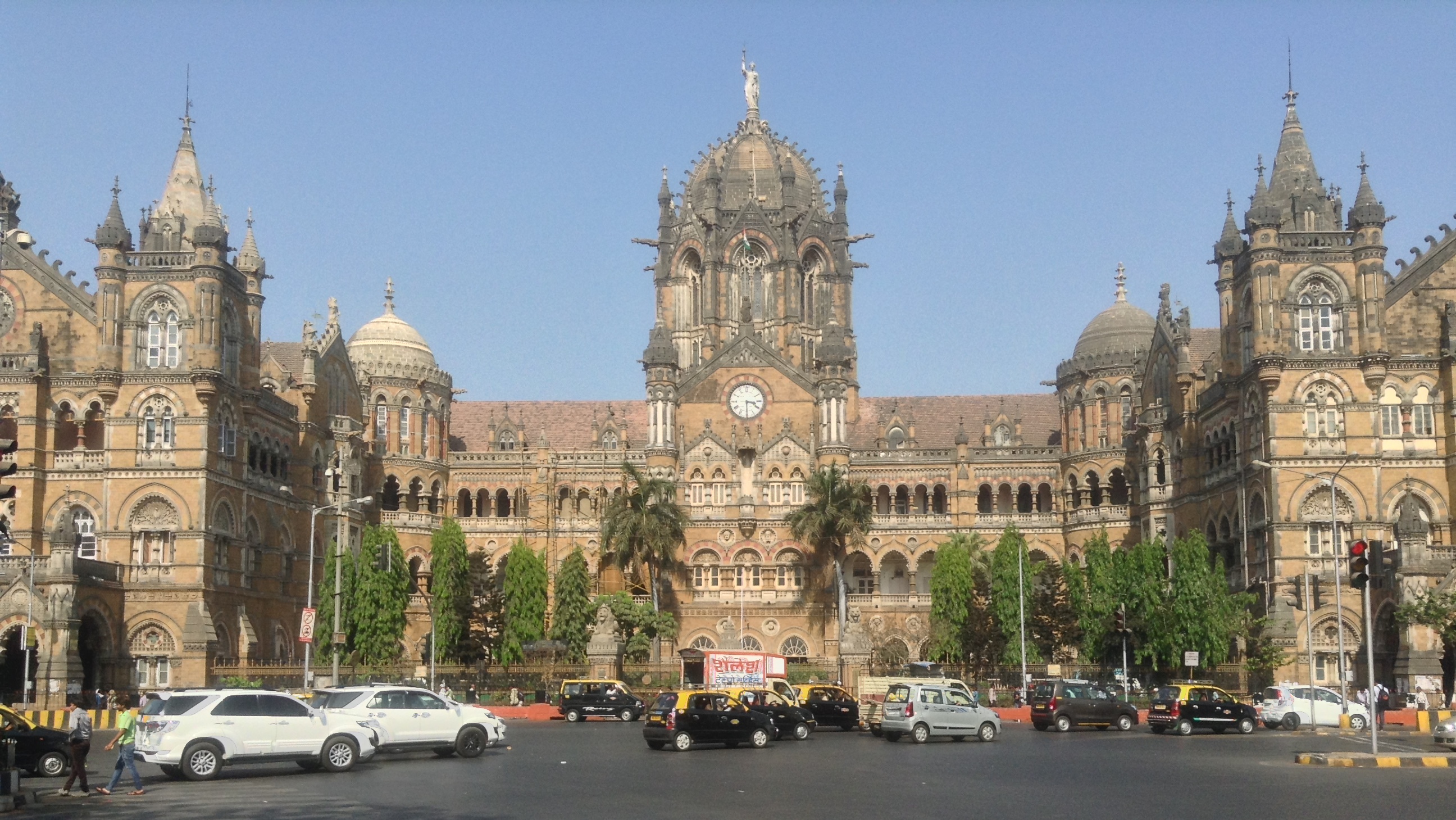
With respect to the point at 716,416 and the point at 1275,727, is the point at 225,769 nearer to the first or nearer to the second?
the point at 1275,727

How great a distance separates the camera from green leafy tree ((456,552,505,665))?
81938 mm

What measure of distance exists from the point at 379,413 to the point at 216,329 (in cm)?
2265

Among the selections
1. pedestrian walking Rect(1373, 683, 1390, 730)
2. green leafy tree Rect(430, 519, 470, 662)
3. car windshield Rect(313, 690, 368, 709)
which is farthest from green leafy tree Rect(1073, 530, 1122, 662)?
car windshield Rect(313, 690, 368, 709)

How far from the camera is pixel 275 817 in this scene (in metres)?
27.6

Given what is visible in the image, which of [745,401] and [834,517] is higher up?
[745,401]

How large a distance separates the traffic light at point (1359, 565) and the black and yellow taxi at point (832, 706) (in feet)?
62.8

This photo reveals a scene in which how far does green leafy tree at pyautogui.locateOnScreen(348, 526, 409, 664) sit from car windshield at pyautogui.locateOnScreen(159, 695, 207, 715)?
39.7 m

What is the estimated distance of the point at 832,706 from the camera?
183ft

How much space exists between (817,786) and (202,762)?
1327cm

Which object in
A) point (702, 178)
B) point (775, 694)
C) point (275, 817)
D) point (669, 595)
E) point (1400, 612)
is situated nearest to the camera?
point (275, 817)

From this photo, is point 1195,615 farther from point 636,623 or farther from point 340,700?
point 340,700

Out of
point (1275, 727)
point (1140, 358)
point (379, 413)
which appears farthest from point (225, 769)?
point (1140, 358)

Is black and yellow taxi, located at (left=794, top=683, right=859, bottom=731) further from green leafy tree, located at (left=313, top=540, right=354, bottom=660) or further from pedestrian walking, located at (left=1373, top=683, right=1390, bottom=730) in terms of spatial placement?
green leafy tree, located at (left=313, top=540, right=354, bottom=660)

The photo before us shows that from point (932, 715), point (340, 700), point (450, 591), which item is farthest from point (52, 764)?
point (450, 591)
